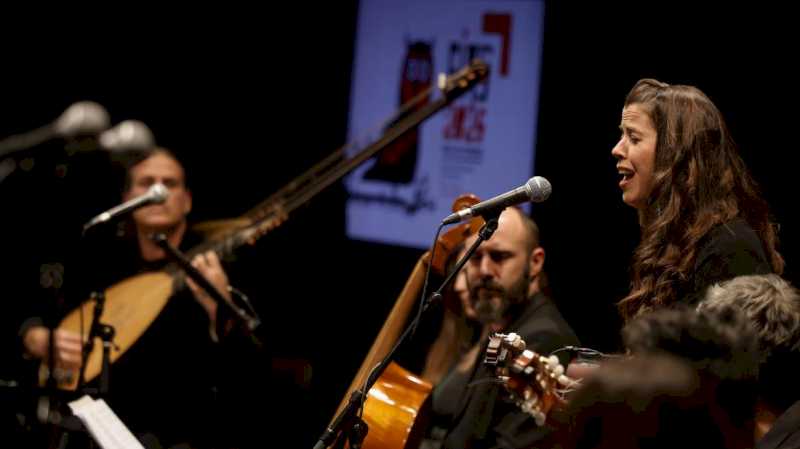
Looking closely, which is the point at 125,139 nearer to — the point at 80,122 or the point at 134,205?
the point at 80,122

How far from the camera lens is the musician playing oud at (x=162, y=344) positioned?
12.7 ft

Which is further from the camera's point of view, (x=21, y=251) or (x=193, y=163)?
(x=193, y=163)

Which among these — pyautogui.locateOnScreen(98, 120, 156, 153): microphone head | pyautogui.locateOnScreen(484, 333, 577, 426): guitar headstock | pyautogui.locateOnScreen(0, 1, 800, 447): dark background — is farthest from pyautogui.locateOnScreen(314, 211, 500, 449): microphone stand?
pyautogui.locateOnScreen(98, 120, 156, 153): microphone head

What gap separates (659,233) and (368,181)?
9.00 feet

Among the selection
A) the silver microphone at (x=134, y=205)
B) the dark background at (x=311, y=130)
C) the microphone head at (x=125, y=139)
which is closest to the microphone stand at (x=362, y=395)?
the silver microphone at (x=134, y=205)

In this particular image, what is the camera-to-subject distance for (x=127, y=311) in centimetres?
396

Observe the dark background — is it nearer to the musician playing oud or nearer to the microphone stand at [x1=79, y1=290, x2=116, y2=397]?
the musician playing oud

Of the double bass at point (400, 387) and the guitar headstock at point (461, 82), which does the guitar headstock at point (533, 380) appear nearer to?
the double bass at point (400, 387)

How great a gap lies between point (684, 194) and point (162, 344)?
100 inches

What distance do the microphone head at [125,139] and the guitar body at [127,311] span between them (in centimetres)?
85

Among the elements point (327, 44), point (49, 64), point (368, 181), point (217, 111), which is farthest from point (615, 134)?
point (49, 64)

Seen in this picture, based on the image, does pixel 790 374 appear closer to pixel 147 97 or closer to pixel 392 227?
pixel 392 227

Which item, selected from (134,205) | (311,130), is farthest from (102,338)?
(311,130)

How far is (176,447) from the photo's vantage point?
336 centimetres
